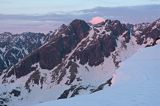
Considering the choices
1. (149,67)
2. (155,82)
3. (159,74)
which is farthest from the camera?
(149,67)

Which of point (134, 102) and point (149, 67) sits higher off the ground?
point (134, 102)

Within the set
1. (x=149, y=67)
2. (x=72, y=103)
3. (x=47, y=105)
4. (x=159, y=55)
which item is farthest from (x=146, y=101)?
(x=159, y=55)

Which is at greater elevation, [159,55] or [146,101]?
[146,101]

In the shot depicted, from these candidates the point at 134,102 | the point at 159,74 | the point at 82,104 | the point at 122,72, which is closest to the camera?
the point at 134,102

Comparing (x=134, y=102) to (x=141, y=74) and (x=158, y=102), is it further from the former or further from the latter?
(x=141, y=74)

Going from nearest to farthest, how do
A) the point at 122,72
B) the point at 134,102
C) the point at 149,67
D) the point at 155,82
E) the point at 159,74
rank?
1. the point at 134,102
2. the point at 155,82
3. the point at 159,74
4. the point at 149,67
5. the point at 122,72

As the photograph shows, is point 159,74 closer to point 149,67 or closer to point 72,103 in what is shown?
point 149,67

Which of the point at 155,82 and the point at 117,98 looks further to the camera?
the point at 155,82

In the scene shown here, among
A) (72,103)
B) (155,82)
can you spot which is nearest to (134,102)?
(72,103)

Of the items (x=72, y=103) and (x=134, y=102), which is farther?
(x=72, y=103)
